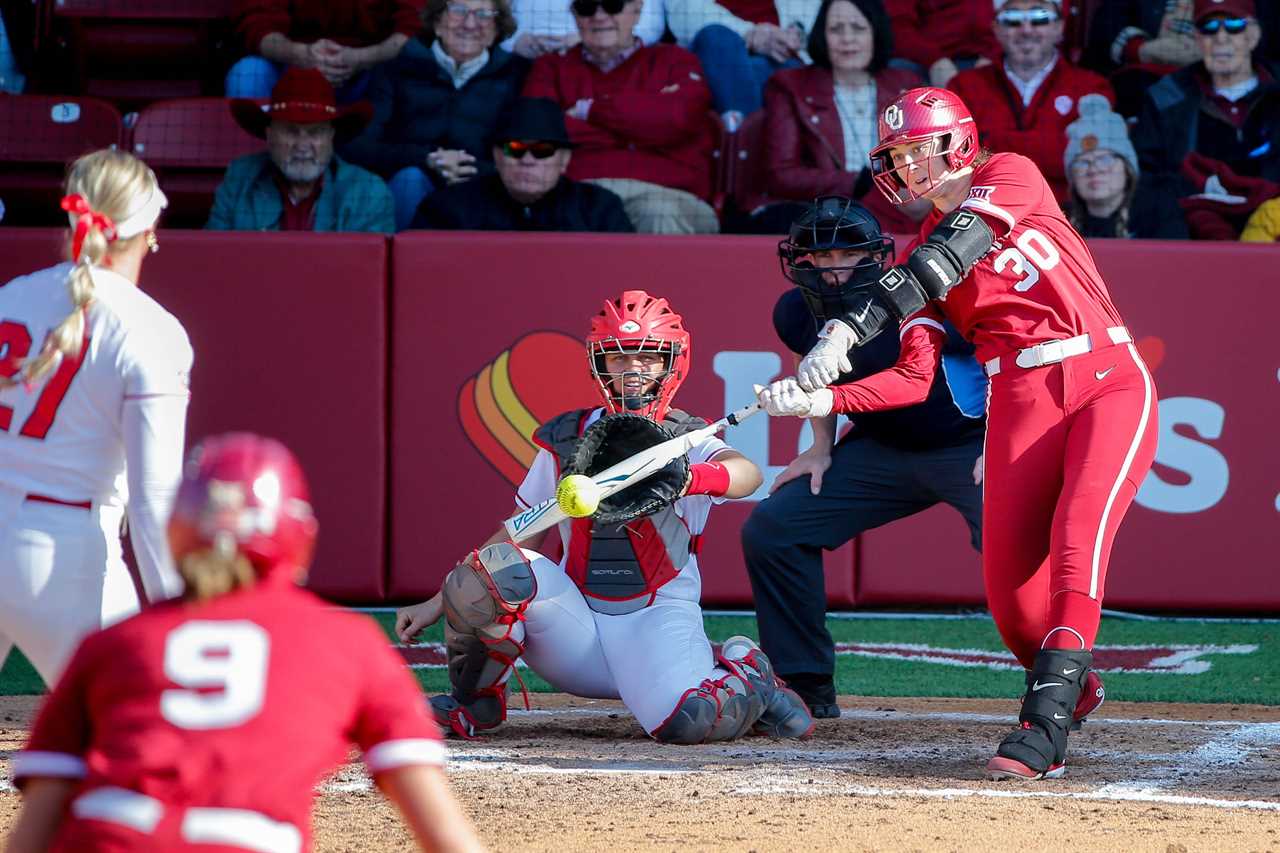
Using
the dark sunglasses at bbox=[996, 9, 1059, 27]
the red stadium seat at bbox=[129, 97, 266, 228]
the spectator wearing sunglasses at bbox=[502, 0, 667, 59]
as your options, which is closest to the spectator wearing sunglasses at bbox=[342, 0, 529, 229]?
the spectator wearing sunglasses at bbox=[502, 0, 667, 59]

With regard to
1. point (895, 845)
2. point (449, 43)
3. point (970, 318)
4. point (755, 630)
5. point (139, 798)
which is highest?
point (449, 43)

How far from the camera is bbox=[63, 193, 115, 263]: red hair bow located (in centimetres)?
338

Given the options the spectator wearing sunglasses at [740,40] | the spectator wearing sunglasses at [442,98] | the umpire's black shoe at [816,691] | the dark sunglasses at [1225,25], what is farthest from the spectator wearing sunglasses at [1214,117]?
the umpire's black shoe at [816,691]

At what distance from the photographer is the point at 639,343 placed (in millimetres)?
5082

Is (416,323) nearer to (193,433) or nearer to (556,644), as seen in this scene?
(193,433)

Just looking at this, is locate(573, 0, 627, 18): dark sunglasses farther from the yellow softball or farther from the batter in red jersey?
the yellow softball

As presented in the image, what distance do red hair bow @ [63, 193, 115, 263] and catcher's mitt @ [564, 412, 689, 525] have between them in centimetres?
188

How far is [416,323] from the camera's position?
8055 mm

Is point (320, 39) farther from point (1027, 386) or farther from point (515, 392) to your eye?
point (1027, 386)

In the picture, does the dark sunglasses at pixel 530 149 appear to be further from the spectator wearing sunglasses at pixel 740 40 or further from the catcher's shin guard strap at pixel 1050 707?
the catcher's shin guard strap at pixel 1050 707

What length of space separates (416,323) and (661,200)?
59.1 inches

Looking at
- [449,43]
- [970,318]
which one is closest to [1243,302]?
[970,318]

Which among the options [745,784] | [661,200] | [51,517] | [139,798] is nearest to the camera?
[139,798]

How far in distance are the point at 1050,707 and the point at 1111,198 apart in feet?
15.3
